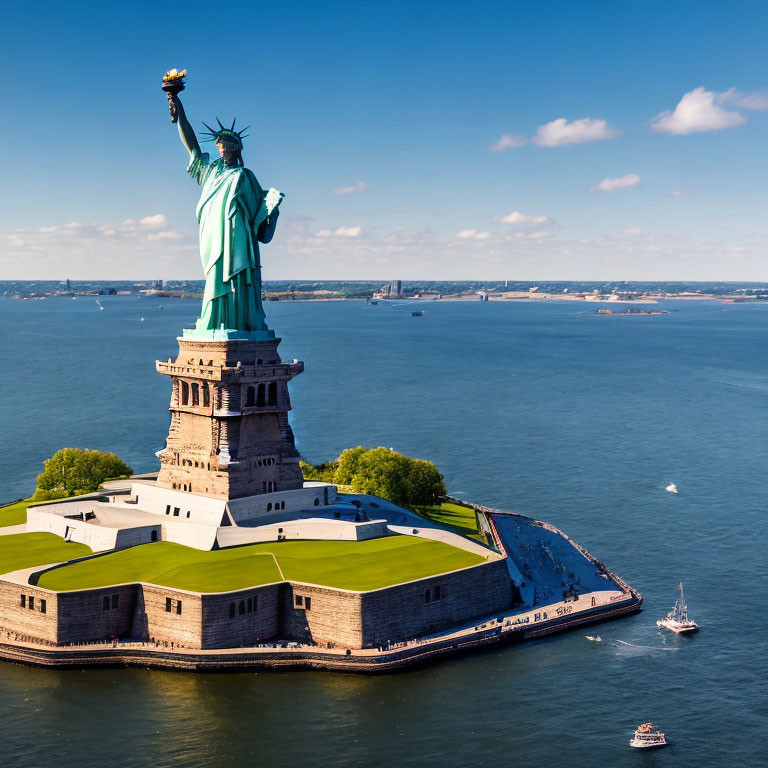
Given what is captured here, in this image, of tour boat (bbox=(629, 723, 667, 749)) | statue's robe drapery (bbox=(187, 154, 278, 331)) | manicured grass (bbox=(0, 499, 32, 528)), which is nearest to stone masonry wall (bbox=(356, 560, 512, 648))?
tour boat (bbox=(629, 723, 667, 749))

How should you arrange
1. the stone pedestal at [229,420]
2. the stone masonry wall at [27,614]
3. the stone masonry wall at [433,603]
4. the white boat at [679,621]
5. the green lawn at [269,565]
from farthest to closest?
the stone pedestal at [229,420]
the white boat at [679,621]
the green lawn at [269,565]
the stone masonry wall at [433,603]
the stone masonry wall at [27,614]

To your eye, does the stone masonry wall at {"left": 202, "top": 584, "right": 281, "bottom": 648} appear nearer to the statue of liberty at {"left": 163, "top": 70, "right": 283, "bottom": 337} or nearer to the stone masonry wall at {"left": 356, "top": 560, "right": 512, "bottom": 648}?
the stone masonry wall at {"left": 356, "top": 560, "right": 512, "bottom": 648}

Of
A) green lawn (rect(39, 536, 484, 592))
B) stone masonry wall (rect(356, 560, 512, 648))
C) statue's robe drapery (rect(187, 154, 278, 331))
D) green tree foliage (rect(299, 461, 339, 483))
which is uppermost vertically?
statue's robe drapery (rect(187, 154, 278, 331))

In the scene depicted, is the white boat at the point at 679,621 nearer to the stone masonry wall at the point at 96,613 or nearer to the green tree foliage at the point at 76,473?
the stone masonry wall at the point at 96,613

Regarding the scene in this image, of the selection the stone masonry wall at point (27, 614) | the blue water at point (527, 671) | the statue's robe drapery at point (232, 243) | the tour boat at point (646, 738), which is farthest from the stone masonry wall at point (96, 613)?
the tour boat at point (646, 738)

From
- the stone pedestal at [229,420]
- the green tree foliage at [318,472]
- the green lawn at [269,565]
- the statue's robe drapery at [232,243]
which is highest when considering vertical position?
the statue's robe drapery at [232,243]
